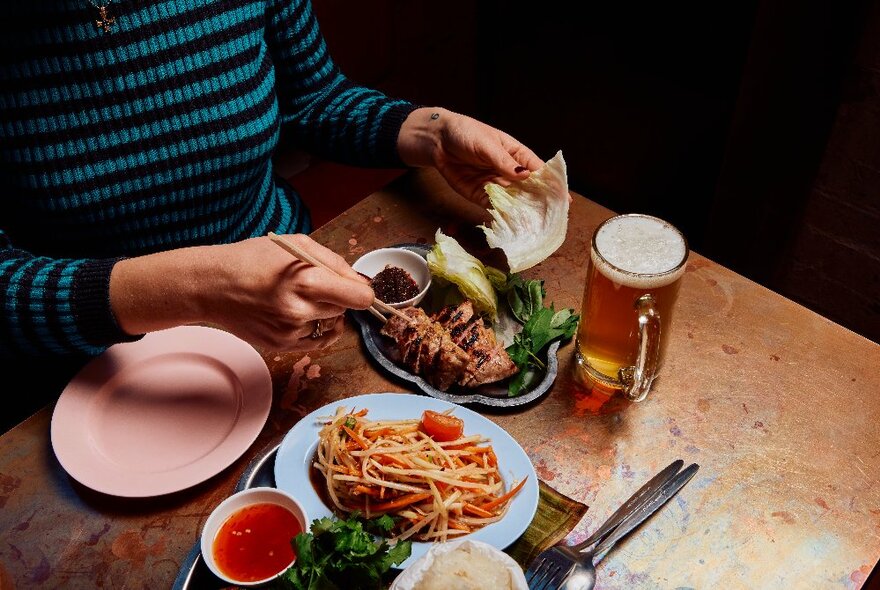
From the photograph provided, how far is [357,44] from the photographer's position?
14.1ft

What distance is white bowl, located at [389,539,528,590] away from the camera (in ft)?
4.11

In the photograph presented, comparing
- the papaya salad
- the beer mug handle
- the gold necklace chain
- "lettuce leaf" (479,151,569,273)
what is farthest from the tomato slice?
the gold necklace chain

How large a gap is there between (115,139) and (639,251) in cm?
130

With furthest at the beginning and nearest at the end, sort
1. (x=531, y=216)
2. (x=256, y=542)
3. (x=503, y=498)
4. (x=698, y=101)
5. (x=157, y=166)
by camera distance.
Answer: (x=698, y=101) → (x=531, y=216) → (x=157, y=166) → (x=503, y=498) → (x=256, y=542)

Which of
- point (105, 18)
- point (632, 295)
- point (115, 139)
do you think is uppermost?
point (105, 18)

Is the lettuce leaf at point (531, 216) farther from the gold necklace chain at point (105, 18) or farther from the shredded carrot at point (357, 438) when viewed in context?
the gold necklace chain at point (105, 18)

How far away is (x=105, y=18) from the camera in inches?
69.1

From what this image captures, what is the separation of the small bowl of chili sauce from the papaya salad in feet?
0.41

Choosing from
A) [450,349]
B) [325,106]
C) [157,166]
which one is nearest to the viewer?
[450,349]

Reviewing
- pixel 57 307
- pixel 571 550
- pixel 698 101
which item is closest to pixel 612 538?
pixel 571 550

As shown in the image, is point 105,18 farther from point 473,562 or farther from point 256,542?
point 473,562

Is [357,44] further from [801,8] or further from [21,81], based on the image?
[21,81]

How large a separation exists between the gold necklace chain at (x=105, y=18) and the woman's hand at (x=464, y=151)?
847 mm

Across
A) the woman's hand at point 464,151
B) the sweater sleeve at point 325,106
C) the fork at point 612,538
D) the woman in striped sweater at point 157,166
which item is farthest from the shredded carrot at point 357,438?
the sweater sleeve at point 325,106
